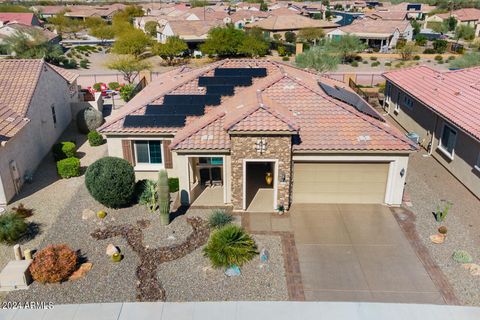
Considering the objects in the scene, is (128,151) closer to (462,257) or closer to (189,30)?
(462,257)

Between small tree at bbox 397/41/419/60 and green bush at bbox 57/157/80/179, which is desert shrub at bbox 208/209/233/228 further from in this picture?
small tree at bbox 397/41/419/60

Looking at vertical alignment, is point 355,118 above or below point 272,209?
above

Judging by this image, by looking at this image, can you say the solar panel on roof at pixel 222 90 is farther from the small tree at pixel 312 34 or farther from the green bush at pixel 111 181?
the small tree at pixel 312 34

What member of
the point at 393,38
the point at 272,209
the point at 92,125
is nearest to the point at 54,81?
the point at 92,125

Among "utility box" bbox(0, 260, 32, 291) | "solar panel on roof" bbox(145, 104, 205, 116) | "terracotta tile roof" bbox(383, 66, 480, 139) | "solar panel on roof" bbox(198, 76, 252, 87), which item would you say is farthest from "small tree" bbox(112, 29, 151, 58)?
"utility box" bbox(0, 260, 32, 291)

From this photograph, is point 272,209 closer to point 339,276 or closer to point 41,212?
point 339,276

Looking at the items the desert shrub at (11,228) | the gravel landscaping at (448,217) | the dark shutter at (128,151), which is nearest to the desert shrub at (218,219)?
the dark shutter at (128,151)
